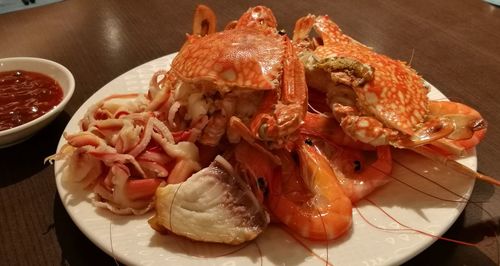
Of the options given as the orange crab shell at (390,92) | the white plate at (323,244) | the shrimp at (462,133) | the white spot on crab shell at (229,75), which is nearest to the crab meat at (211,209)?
the white plate at (323,244)

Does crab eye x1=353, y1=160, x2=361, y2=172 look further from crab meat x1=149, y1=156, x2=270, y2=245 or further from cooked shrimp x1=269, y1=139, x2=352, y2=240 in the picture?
crab meat x1=149, y1=156, x2=270, y2=245

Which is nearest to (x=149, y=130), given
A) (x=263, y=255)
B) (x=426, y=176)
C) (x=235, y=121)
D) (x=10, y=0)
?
(x=235, y=121)

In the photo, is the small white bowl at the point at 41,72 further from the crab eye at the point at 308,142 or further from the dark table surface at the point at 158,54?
the crab eye at the point at 308,142

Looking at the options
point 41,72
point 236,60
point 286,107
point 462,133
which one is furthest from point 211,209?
point 41,72

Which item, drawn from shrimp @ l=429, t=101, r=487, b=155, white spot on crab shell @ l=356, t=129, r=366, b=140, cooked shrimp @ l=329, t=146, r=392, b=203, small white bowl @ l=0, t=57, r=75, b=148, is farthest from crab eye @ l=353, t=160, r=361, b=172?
small white bowl @ l=0, t=57, r=75, b=148

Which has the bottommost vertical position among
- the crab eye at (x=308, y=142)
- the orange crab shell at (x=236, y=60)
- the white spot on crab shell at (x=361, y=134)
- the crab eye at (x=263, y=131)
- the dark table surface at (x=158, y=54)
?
the dark table surface at (x=158, y=54)

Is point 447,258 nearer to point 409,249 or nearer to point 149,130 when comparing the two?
point 409,249

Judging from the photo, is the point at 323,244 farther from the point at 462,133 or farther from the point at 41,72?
the point at 41,72
